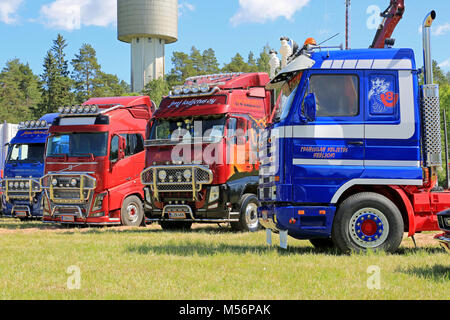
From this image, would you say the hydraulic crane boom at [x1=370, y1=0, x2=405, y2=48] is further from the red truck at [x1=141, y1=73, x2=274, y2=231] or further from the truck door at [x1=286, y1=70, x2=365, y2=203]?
the truck door at [x1=286, y1=70, x2=365, y2=203]

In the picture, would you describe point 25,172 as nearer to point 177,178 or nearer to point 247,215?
point 177,178

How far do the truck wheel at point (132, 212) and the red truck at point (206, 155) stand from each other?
2313 mm

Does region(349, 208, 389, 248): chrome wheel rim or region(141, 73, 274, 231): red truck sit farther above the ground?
region(141, 73, 274, 231): red truck

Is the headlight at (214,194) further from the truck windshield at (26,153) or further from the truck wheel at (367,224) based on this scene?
the truck windshield at (26,153)

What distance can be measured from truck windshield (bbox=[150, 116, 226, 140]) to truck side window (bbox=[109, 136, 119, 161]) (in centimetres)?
194

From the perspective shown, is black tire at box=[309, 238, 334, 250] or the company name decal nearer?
the company name decal

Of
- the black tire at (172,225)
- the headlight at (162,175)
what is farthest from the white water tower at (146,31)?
the headlight at (162,175)

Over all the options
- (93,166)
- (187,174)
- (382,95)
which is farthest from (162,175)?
(382,95)

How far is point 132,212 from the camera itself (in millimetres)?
17672

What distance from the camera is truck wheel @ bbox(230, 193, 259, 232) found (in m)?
14.7

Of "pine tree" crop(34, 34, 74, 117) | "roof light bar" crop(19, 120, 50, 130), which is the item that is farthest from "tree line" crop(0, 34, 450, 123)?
"roof light bar" crop(19, 120, 50, 130)

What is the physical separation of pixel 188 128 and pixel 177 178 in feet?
4.41

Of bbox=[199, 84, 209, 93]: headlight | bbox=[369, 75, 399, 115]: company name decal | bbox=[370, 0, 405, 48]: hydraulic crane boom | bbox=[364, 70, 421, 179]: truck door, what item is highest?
bbox=[370, 0, 405, 48]: hydraulic crane boom
